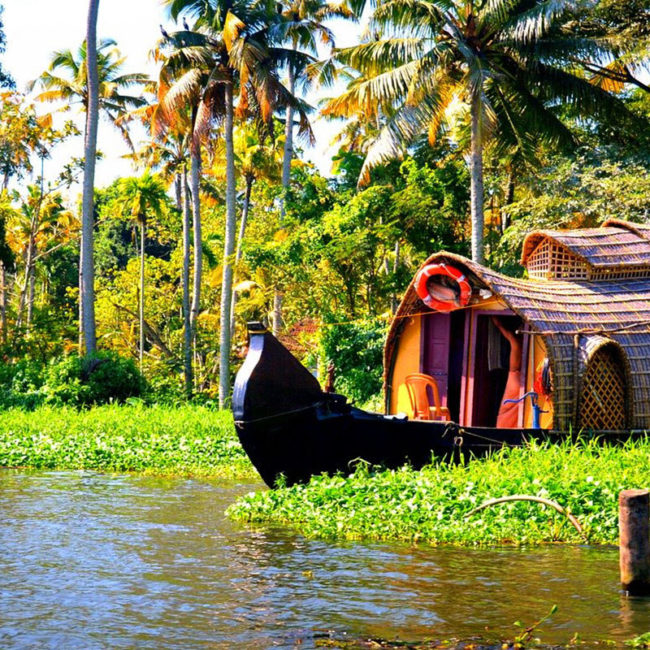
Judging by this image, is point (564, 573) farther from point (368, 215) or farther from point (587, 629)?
point (368, 215)

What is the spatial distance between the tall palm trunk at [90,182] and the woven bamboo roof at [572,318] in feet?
34.4

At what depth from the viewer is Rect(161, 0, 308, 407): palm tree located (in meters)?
21.4

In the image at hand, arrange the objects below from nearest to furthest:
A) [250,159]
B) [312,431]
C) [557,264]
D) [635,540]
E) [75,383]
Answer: [635,540] < [312,431] < [557,264] < [75,383] < [250,159]

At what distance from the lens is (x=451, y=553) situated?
29.1 feet

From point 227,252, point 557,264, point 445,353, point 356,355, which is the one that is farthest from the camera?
point 227,252

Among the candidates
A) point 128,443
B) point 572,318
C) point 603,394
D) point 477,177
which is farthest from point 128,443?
point 477,177

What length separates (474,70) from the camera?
59.2 ft

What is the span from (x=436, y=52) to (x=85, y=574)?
492 inches

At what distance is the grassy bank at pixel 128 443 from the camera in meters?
15.1

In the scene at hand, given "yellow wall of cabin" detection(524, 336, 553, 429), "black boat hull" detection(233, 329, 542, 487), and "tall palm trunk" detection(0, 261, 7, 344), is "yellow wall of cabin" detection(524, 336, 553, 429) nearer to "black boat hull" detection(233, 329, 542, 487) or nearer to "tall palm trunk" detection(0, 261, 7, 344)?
"black boat hull" detection(233, 329, 542, 487)

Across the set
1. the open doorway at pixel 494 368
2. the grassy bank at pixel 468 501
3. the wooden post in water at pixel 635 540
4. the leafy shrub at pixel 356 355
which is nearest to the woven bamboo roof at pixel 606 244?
the open doorway at pixel 494 368

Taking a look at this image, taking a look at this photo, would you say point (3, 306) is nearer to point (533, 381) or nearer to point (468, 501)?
point (533, 381)

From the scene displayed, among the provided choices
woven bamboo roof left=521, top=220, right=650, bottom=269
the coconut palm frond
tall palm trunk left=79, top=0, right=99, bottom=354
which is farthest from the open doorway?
tall palm trunk left=79, top=0, right=99, bottom=354

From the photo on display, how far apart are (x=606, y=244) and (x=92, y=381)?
452 inches
